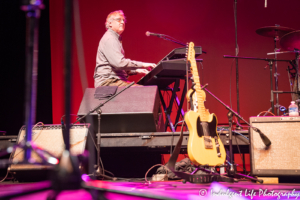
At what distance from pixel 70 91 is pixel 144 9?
5.13 meters

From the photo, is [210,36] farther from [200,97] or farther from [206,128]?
[206,128]

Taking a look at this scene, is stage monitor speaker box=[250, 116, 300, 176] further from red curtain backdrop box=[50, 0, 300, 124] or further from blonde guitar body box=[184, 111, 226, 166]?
red curtain backdrop box=[50, 0, 300, 124]

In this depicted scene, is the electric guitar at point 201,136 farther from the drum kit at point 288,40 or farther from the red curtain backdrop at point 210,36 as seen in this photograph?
the red curtain backdrop at point 210,36

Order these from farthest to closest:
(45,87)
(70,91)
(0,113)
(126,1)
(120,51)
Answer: (126,1) < (45,87) < (0,113) < (120,51) < (70,91)

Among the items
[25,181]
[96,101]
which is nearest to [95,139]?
[96,101]

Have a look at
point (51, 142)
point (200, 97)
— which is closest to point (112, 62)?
point (51, 142)

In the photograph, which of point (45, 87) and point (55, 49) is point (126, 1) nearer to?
point (55, 49)

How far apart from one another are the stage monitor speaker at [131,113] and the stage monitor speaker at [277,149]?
3.24 feet

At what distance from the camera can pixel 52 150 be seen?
9.05 ft

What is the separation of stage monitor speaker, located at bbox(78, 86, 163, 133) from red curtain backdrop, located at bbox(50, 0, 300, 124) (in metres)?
2.65

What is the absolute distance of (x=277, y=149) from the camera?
2.36 meters

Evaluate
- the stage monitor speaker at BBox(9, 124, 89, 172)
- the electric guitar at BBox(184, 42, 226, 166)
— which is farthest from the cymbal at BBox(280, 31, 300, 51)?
the stage monitor speaker at BBox(9, 124, 89, 172)

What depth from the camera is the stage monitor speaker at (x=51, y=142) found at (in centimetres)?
271

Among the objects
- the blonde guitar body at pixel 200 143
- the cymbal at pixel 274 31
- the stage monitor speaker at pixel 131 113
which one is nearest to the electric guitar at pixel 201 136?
the blonde guitar body at pixel 200 143
